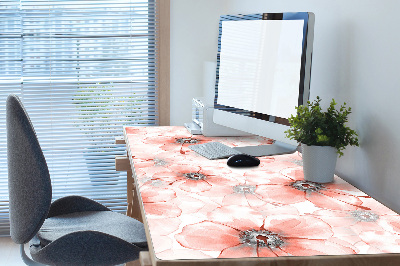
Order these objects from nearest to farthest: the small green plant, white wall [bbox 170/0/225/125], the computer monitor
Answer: the small green plant → the computer monitor → white wall [bbox 170/0/225/125]

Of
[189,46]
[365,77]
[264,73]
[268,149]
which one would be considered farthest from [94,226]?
[189,46]

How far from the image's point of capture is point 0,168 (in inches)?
131

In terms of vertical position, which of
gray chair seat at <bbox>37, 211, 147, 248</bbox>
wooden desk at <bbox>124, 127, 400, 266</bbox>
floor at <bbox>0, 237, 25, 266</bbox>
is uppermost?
wooden desk at <bbox>124, 127, 400, 266</bbox>

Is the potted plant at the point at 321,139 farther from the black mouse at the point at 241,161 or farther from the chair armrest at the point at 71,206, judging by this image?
the chair armrest at the point at 71,206

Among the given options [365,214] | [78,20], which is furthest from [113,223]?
[78,20]

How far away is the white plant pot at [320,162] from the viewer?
1698mm

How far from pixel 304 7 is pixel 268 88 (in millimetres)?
412

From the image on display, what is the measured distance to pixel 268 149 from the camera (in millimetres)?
2209

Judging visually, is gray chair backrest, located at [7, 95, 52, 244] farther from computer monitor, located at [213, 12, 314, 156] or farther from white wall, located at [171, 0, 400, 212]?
white wall, located at [171, 0, 400, 212]

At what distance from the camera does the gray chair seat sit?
6.52 ft

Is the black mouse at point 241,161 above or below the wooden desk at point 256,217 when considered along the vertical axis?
above

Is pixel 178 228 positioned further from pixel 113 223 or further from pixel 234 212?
pixel 113 223

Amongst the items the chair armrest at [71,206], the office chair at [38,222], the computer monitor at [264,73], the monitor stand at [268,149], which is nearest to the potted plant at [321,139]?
the computer monitor at [264,73]

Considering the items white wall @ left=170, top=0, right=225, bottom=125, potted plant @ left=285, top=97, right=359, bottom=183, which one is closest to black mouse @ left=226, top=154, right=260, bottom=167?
potted plant @ left=285, top=97, right=359, bottom=183
